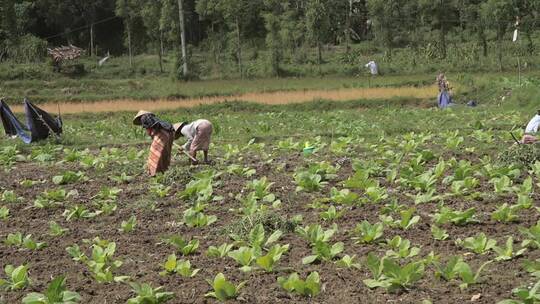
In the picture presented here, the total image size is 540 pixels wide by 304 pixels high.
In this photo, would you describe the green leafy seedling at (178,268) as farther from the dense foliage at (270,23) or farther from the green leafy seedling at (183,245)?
the dense foliage at (270,23)

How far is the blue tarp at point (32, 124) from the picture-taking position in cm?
→ 1403

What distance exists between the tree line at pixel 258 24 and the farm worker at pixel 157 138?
24282 mm

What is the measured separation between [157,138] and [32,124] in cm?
582

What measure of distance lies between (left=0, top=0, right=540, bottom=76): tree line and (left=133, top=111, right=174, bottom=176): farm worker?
79.7 ft

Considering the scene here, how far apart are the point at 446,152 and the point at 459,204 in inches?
138

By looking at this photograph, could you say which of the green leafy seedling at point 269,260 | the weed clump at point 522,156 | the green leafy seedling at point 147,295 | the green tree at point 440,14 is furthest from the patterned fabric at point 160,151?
the green tree at point 440,14

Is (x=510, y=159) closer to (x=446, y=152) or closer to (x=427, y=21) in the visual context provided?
(x=446, y=152)

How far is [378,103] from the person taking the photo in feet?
79.4

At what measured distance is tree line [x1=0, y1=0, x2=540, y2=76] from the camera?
35.4 m

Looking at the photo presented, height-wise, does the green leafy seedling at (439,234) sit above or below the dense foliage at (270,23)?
below

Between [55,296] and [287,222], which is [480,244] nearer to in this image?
[287,222]

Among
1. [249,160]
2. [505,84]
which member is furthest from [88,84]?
[249,160]

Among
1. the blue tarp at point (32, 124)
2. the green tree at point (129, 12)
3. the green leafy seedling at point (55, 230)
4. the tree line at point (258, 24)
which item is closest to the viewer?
the green leafy seedling at point (55, 230)

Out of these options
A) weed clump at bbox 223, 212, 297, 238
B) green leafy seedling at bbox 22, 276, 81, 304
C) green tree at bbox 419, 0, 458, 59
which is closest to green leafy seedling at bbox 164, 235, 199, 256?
weed clump at bbox 223, 212, 297, 238
